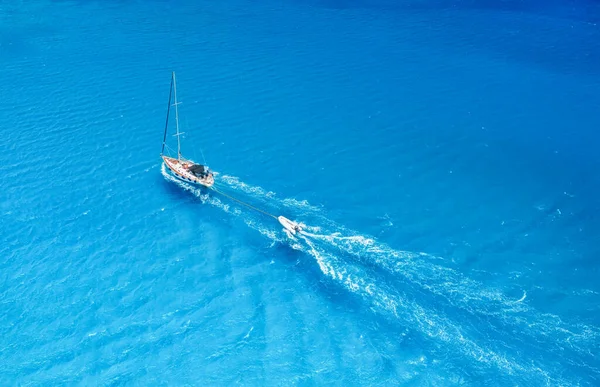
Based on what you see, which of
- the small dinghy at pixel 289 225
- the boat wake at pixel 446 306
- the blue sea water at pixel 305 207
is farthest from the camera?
the small dinghy at pixel 289 225

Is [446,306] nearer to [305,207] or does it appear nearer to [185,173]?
[305,207]

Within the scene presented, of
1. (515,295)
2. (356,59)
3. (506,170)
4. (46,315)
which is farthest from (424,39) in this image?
(46,315)

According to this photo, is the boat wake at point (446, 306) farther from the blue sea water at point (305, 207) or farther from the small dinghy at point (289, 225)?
the small dinghy at point (289, 225)

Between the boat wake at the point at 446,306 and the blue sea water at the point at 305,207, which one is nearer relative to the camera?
the boat wake at the point at 446,306

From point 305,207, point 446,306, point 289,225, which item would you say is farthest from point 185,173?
point 446,306

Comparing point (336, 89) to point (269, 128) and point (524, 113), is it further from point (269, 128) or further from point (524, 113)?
point (524, 113)

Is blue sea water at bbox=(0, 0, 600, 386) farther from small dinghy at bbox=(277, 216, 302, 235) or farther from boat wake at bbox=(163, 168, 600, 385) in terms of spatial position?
small dinghy at bbox=(277, 216, 302, 235)

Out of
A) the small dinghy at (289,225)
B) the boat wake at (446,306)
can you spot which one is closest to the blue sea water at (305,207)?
the boat wake at (446,306)

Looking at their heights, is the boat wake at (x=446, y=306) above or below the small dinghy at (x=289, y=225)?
below
